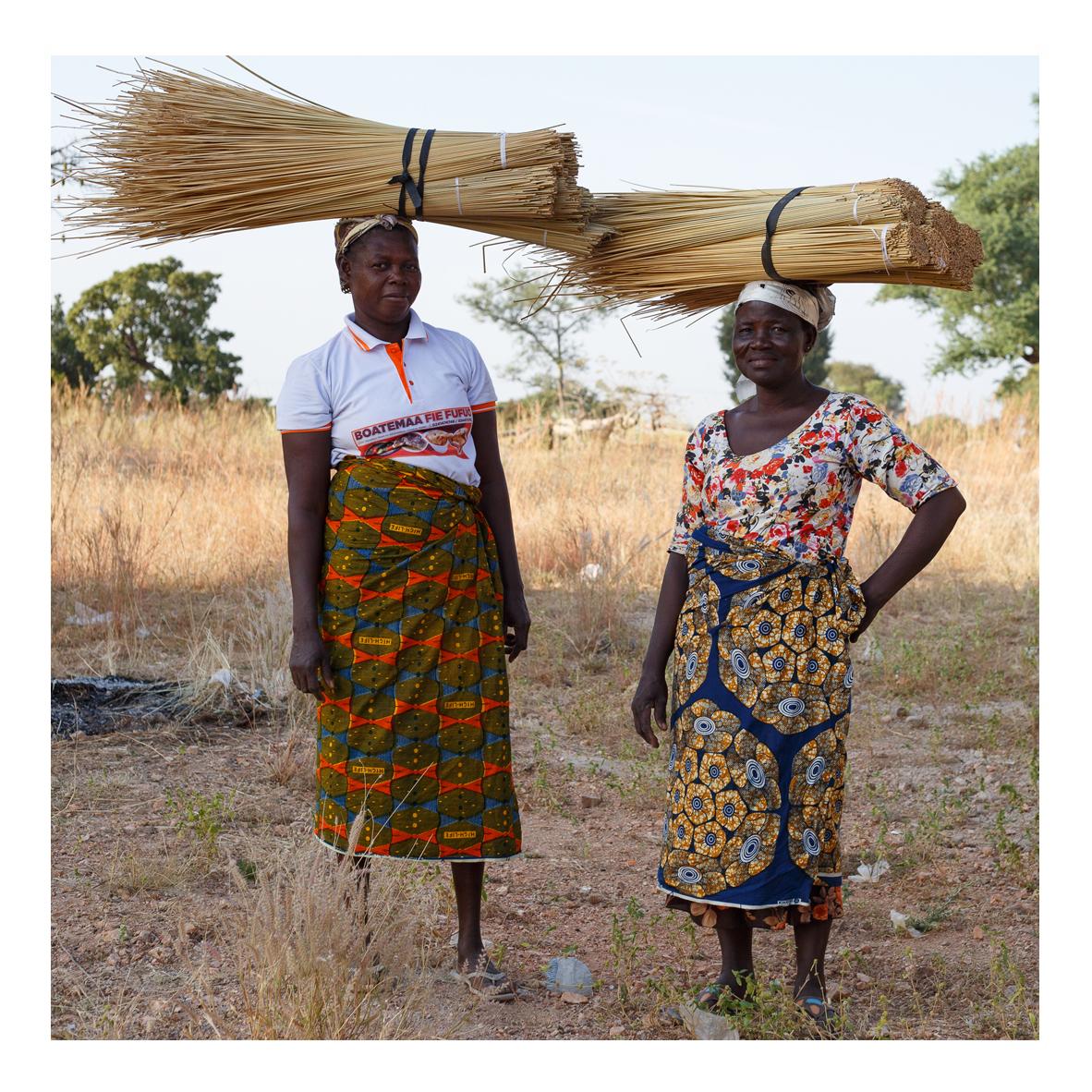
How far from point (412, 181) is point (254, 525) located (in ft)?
15.7

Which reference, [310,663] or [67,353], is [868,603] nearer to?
[310,663]

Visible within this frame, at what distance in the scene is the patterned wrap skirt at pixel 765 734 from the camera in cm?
265

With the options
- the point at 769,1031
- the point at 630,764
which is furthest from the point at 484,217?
the point at 630,764

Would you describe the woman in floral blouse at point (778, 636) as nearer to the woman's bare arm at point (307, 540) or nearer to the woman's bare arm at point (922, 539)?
the woman's bare arm at point (922, 539)

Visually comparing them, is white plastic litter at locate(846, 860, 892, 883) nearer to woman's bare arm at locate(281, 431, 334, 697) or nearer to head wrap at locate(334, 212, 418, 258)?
woman's bare arm at locate(281, 431, 334, 697)

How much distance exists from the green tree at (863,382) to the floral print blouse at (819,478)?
92.5 ft

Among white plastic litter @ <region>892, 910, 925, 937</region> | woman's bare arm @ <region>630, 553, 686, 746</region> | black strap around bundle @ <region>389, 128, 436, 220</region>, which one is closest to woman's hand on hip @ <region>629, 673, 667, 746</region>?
woman's bare arm @ <region>630, 553, 686, 746</region>

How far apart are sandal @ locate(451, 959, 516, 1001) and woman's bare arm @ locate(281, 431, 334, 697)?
753 millimetres

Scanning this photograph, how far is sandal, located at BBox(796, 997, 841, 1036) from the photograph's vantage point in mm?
2668

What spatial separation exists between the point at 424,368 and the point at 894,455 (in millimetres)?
1061

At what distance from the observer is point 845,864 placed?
153 inches

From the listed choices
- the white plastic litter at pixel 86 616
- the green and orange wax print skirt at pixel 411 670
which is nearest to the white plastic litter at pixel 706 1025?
the green and orange wax print skirt at pixel 411 670

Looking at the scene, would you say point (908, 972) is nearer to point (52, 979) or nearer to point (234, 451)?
point (52, 979)

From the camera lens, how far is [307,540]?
113 inches
